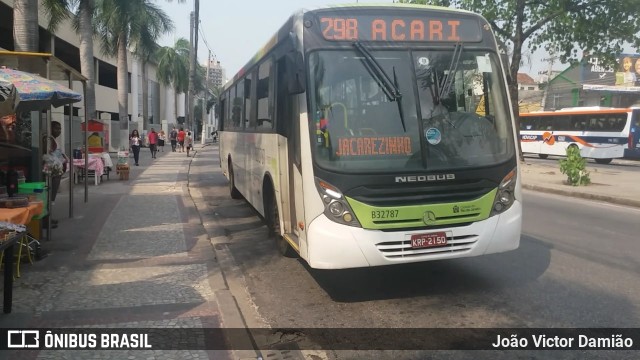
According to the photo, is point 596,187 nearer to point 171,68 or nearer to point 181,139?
point 181,139

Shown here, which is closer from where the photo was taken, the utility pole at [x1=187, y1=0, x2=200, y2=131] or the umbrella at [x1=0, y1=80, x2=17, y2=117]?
the umbrella at [x1=0, y1=80, x2=17, y2=117]

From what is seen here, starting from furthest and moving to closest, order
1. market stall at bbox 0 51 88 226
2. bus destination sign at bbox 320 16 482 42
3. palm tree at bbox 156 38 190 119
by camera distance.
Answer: palm tree at bbox 156 38 190 119 < market stall at bbox 0 51 88 226 < bus destination sign at bbox 320 16 482 42

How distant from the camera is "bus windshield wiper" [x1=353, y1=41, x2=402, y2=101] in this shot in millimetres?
5016

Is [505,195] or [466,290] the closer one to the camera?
[505,195]

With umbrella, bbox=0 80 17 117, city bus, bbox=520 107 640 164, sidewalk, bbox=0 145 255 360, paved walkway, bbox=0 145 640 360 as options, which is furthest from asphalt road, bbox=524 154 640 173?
umbrella, bbox=0 80 17 117

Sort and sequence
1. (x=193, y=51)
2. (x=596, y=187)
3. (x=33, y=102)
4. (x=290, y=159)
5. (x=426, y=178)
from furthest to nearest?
(x=193, y=51), (x=596, y=187), (x=33, y=102), (x=290, y=159), (x=426, y=178)

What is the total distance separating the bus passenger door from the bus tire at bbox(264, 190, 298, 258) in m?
0.65

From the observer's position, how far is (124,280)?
5719 millimetres

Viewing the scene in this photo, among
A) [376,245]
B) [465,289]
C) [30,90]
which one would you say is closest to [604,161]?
[465,289]

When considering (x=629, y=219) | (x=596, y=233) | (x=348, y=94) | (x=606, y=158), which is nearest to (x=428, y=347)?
(x=348, y=94)

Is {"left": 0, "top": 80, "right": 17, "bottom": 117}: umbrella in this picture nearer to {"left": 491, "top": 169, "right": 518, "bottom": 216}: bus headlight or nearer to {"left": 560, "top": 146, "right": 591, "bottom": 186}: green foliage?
{"left": 491, "top": 169, "right": 518, "bottom": 216}: bus headlight

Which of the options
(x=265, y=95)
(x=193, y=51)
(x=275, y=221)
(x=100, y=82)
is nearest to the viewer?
(x=275, y=221)

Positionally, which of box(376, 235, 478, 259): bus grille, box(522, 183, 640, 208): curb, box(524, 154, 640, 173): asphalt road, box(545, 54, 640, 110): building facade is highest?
box(545, 54, 640, 110): building facade

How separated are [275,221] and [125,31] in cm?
2486
